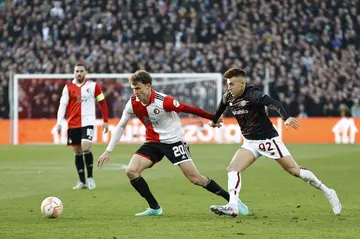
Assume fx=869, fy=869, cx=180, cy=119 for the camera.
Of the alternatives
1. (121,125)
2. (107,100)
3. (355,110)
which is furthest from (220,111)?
(355,110)

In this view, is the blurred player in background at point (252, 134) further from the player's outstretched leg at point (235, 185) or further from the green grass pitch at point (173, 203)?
the green grass pitch at point (173, 203)

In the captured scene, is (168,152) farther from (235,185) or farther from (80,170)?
(80,170)

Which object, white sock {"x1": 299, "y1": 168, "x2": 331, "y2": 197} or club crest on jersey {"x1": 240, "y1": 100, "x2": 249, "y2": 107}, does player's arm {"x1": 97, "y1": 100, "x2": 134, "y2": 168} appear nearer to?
club crest on jersey {"x1": 240, "y1": 100, "x2": 249, "y2": 107}

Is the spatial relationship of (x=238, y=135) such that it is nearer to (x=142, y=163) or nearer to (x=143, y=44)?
(x=143, y=44)

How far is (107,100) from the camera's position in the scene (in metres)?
33.3

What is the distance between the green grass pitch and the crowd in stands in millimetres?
11201

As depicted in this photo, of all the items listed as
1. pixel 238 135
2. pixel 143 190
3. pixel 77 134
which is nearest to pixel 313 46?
pixel 238 135

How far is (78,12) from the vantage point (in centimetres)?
3869

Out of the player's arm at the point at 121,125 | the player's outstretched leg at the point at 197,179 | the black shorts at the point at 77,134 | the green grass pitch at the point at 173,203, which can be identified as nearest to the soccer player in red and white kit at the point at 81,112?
the black shorts at the point at 77,134

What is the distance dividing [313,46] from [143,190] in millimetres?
27394

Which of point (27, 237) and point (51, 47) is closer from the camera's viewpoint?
point (27, 237)

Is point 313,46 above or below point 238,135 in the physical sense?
above

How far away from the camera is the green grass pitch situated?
364 inches

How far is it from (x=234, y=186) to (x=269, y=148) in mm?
652
